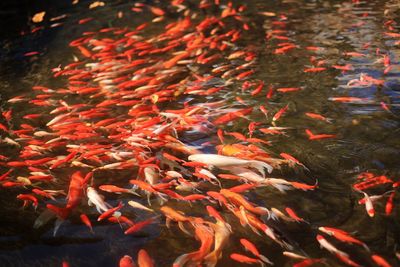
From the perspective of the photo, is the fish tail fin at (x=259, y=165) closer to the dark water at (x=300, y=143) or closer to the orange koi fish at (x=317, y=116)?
the dark water at (x=300, y=143)

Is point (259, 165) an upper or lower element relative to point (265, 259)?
upper

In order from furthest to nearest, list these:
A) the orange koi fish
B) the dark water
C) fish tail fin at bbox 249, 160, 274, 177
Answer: the orange koi fish → fish tail fin at bbox 249, 160, 274, 177 → the dark water

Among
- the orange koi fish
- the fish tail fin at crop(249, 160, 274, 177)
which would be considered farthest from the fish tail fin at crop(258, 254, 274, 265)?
the orange koi fish

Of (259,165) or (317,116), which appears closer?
(259,165)

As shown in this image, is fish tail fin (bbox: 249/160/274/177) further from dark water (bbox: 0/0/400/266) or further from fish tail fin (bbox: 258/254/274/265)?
fish tail fin (bbox: 258/254/274/265)

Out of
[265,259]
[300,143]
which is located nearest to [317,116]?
[300,143]

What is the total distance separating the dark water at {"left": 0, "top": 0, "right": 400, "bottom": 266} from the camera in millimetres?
2953

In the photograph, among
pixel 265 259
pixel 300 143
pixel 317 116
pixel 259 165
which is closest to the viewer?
pixel 265 259

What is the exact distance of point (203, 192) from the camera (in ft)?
11.4

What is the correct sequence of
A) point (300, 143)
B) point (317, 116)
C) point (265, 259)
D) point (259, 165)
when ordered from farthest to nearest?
point (317, 116)
point (300, 143)
point (259, 165)
point (265, 259)

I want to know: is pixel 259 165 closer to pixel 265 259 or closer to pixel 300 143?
pixel 300 143

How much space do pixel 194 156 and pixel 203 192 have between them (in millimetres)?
494

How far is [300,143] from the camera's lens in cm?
402

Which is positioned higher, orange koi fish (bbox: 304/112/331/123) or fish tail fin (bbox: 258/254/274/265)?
orange koi fish (bbox: 304/112/331/123)
